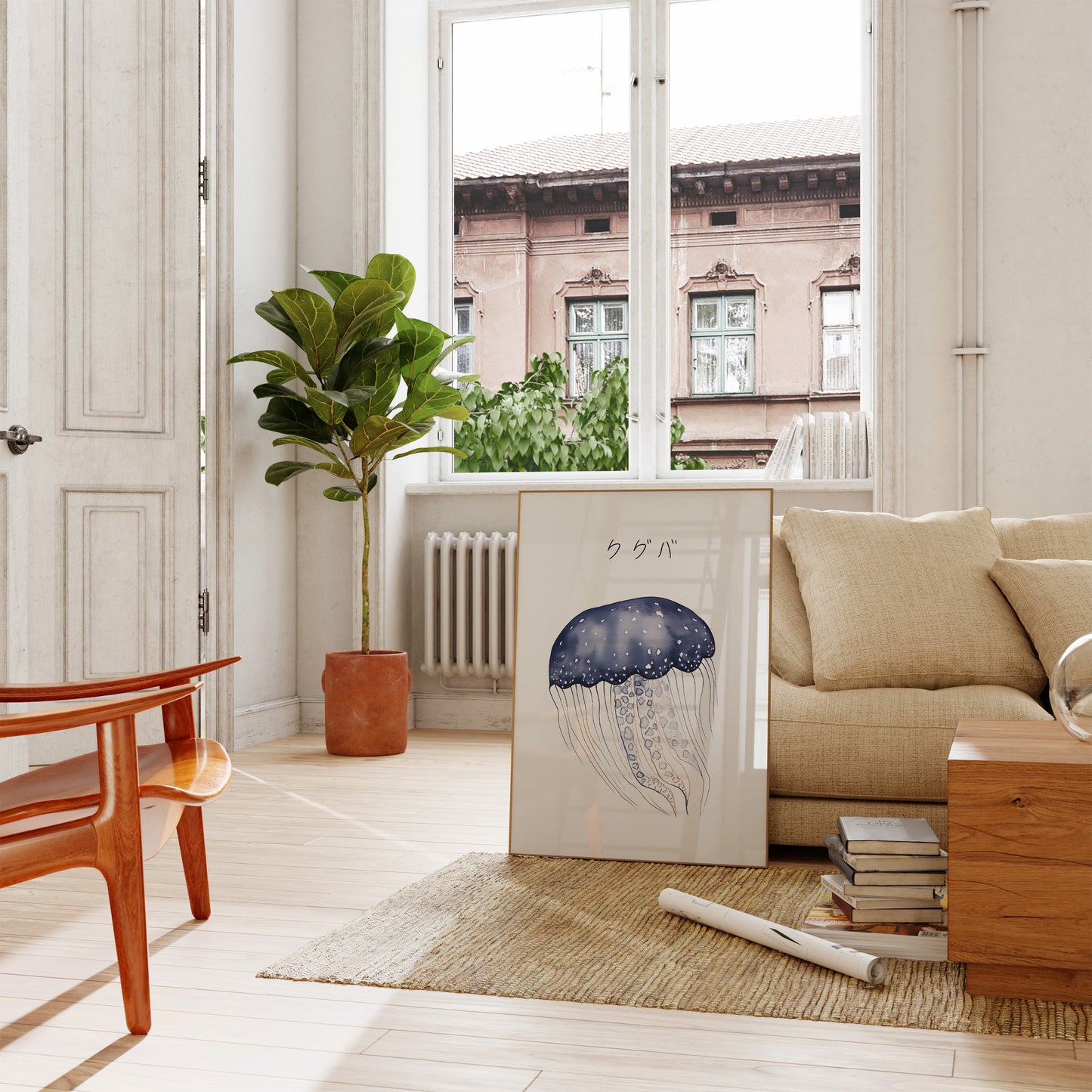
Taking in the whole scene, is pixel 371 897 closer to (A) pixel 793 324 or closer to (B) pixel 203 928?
(B) pixel 203 928

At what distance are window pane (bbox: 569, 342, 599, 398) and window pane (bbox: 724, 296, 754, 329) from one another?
57cm

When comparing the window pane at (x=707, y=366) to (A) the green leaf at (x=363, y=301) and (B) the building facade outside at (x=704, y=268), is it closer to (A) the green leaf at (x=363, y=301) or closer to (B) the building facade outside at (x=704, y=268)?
(B) the building facade outside at (x=704, y=268)

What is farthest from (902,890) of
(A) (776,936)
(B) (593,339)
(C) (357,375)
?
(B) (593,339)

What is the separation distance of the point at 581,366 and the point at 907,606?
247 cm

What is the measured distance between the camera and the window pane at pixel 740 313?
495 cm

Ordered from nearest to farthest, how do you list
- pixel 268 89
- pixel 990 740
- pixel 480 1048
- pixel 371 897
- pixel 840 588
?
1. pixel 480 1048
2. pixel 990 740
3. pixel 371 897
4. pixel 840 588
5. pixel 268 89

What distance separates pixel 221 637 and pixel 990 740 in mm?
2975

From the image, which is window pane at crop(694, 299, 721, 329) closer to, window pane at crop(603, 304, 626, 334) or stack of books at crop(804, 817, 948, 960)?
window pane at crop(603, 304, 626, 334)

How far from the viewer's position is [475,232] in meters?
5.26

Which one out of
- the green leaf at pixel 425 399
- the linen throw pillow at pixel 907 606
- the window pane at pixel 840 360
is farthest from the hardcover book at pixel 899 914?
the window pane at pixel 840 360

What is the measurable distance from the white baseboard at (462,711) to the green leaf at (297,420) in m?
1.22

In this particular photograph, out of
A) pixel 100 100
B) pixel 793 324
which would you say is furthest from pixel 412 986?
pixel 793 324

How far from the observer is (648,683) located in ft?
8.95

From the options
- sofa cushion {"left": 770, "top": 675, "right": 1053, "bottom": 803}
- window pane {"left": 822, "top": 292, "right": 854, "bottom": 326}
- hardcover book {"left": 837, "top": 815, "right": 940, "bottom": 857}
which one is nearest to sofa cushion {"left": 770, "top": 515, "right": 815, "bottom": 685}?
sofa cushion {"left": 770, "top": 675, "right": 1053, "bottom": 803}
